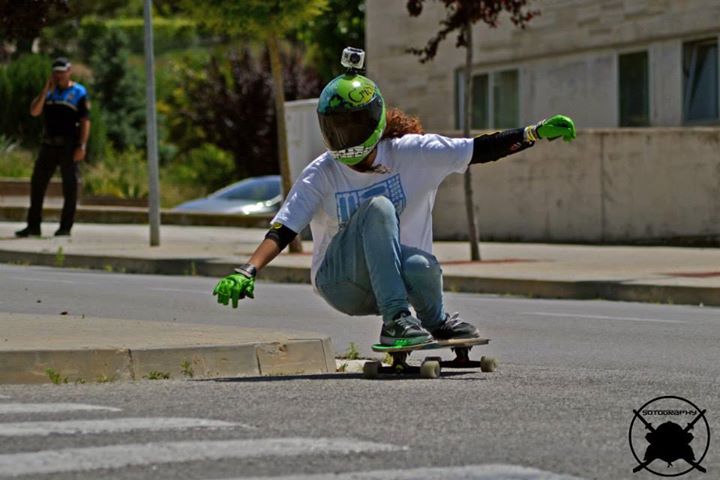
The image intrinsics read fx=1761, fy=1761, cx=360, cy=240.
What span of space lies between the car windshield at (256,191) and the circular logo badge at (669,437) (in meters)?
24.7

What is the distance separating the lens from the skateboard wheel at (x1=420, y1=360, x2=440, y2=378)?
27.9 ft

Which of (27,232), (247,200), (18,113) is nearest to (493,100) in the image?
(247,200)

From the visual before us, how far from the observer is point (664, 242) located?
76.4 feet

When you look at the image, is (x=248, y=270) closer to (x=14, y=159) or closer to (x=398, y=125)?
(x=398, y=125)

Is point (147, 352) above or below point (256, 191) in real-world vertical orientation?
below

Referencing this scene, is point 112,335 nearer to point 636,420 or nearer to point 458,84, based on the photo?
point 636,420

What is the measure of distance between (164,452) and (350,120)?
9.11 ft

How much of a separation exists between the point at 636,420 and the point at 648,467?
34.9 inches

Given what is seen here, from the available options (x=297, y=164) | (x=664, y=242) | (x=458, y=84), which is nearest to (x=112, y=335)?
(x=664, y=242)

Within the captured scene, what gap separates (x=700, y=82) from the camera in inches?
957

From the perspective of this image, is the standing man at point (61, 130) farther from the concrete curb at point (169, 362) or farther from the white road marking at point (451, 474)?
the white road marking at point (451, 474)

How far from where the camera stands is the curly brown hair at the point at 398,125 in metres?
Answer: 8.76

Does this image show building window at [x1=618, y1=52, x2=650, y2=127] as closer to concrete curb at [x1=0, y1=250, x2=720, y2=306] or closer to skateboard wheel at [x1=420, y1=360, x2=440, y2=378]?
concrete curb at [x1=0, y1=250, x2=720, y2=306]

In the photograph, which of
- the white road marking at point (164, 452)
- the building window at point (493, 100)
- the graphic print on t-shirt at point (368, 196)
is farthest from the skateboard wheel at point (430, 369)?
the building window at point (493, 100)
